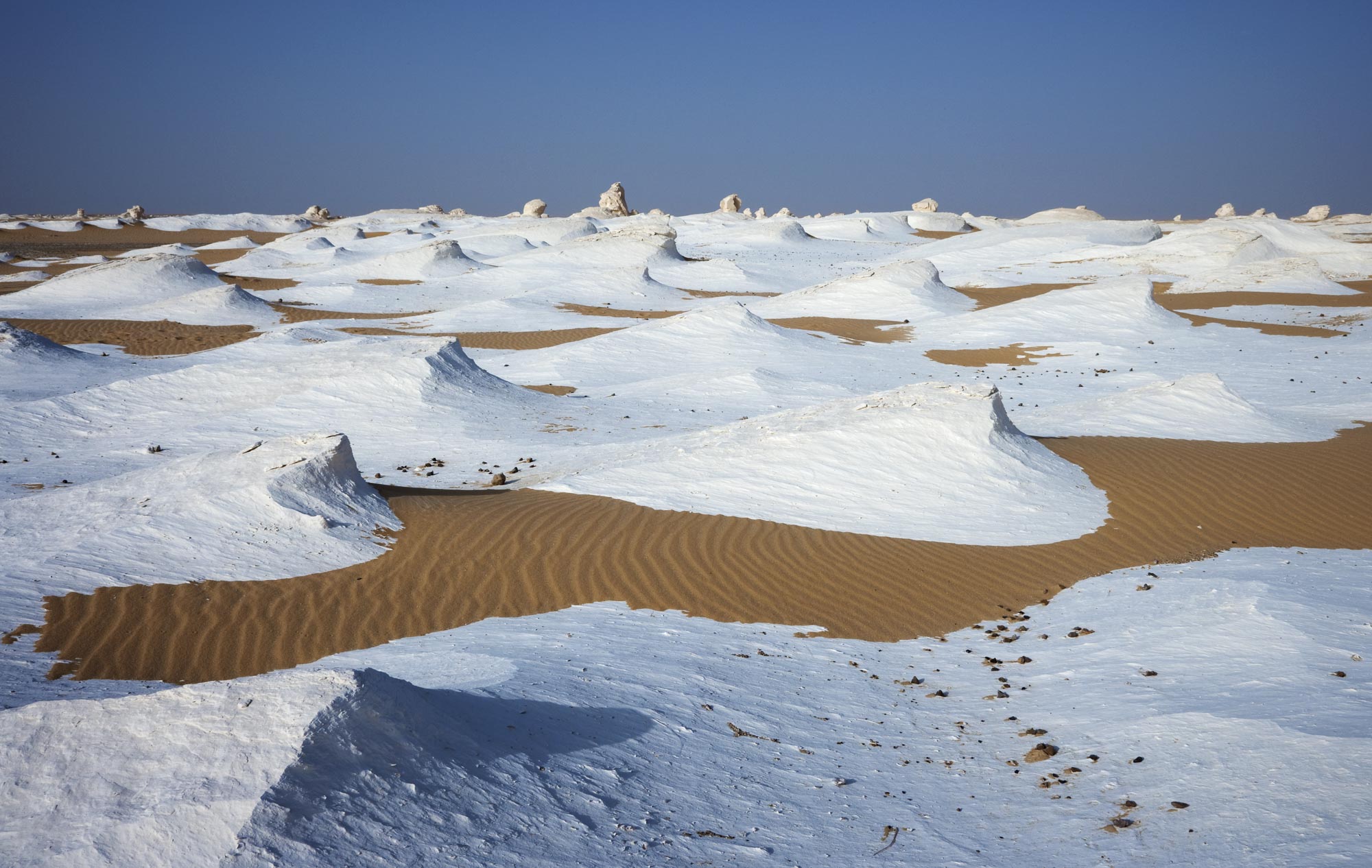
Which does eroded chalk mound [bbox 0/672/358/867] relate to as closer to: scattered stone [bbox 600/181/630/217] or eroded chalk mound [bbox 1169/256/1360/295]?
eroded chalk mound [bbox 1169/256/1360/295]

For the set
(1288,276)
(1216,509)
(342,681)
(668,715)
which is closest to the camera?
(342,681)

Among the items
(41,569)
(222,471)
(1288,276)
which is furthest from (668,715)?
(1288,276)

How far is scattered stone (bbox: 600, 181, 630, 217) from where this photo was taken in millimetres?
73812

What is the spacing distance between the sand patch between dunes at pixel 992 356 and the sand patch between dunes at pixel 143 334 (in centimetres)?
1793

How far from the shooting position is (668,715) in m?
5.71

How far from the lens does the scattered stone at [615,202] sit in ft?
242

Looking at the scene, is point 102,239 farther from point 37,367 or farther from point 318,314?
point 37,367

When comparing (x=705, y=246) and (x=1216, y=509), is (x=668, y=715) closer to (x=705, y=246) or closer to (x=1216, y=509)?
(x=1216, y=509)

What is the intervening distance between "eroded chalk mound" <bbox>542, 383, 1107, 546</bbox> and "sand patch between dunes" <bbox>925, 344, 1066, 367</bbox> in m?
9.98

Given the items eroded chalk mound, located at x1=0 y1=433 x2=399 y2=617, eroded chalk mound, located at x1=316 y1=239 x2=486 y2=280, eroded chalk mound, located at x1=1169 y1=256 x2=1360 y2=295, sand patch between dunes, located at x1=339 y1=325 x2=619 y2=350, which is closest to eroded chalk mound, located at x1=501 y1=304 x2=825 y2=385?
sand patch between dunes, located at x1=339 y1=325 x2=619 y2=350

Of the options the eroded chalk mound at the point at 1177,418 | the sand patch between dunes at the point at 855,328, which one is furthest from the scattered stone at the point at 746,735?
the sand patch between dunes at the point at 855,328

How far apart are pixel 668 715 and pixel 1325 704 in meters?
3.58

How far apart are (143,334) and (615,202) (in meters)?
50.4

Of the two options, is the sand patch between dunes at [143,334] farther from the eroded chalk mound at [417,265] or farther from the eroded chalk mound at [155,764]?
the eroded chalk mound at [155,764]
